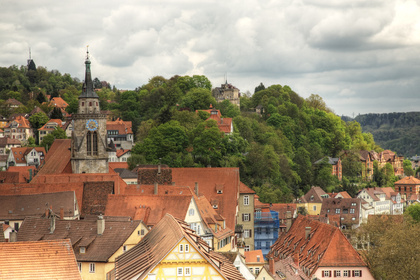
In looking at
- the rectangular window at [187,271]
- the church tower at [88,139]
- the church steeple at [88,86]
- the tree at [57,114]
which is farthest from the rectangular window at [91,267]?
the tree at [57,114]

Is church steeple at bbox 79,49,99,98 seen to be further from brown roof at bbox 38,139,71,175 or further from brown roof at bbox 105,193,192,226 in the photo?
brown roof at bbox 105,193,192,226

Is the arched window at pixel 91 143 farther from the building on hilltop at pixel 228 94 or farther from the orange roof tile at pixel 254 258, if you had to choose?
the building on hilltop at pixel 228 94

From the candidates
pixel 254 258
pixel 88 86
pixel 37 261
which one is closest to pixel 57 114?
pixel 88 86

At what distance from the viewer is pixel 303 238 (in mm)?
74562

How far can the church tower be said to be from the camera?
2987 inches

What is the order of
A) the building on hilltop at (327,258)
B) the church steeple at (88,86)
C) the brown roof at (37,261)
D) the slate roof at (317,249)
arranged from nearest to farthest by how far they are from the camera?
the brown roof at (37,261) → the building on hilltop at (327,258) → the slate roof at (317,249) → the church steeple at (88,86)

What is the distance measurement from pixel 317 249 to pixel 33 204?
90.3 feet

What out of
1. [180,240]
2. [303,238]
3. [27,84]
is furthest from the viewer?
[27,84]

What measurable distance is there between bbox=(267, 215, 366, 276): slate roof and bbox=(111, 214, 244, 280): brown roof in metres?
24.1

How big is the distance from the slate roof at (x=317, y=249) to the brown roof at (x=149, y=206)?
15597 millimetres

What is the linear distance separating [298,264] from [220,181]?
1102 centimetres

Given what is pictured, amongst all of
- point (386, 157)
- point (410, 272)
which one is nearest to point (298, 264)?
point (410, 272)

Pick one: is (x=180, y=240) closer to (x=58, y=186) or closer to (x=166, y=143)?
(x=58, y=186)

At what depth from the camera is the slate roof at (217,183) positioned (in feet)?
225
